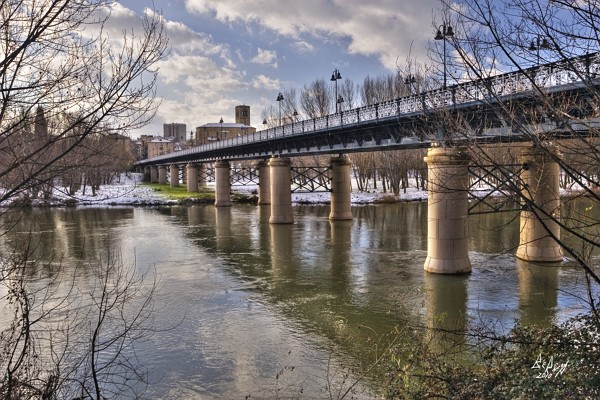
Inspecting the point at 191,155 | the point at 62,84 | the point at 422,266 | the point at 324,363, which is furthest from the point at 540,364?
the point at 191,155

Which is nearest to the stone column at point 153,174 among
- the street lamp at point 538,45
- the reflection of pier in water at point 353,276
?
the reflection of pier in water at point 353,276

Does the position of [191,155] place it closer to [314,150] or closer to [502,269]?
[314,150]

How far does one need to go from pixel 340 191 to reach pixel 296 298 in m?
23.8

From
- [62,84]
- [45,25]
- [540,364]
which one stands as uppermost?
[45,25]

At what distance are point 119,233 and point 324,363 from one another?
85.1ft

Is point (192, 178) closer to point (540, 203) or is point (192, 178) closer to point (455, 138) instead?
point (540, 203)

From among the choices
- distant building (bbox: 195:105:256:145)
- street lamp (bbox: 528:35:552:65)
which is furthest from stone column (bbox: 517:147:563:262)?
distant building (bbox: 195:105:256:145)

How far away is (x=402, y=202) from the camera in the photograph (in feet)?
188

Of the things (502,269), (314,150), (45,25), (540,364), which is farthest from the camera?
(314,150)

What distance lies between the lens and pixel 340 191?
127ft

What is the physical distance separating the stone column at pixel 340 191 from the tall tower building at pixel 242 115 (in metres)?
161

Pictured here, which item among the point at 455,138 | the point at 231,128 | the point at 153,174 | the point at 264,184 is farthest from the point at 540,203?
the point at 231,128

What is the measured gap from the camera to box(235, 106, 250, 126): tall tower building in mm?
198125

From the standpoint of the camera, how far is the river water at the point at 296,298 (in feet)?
31.7
